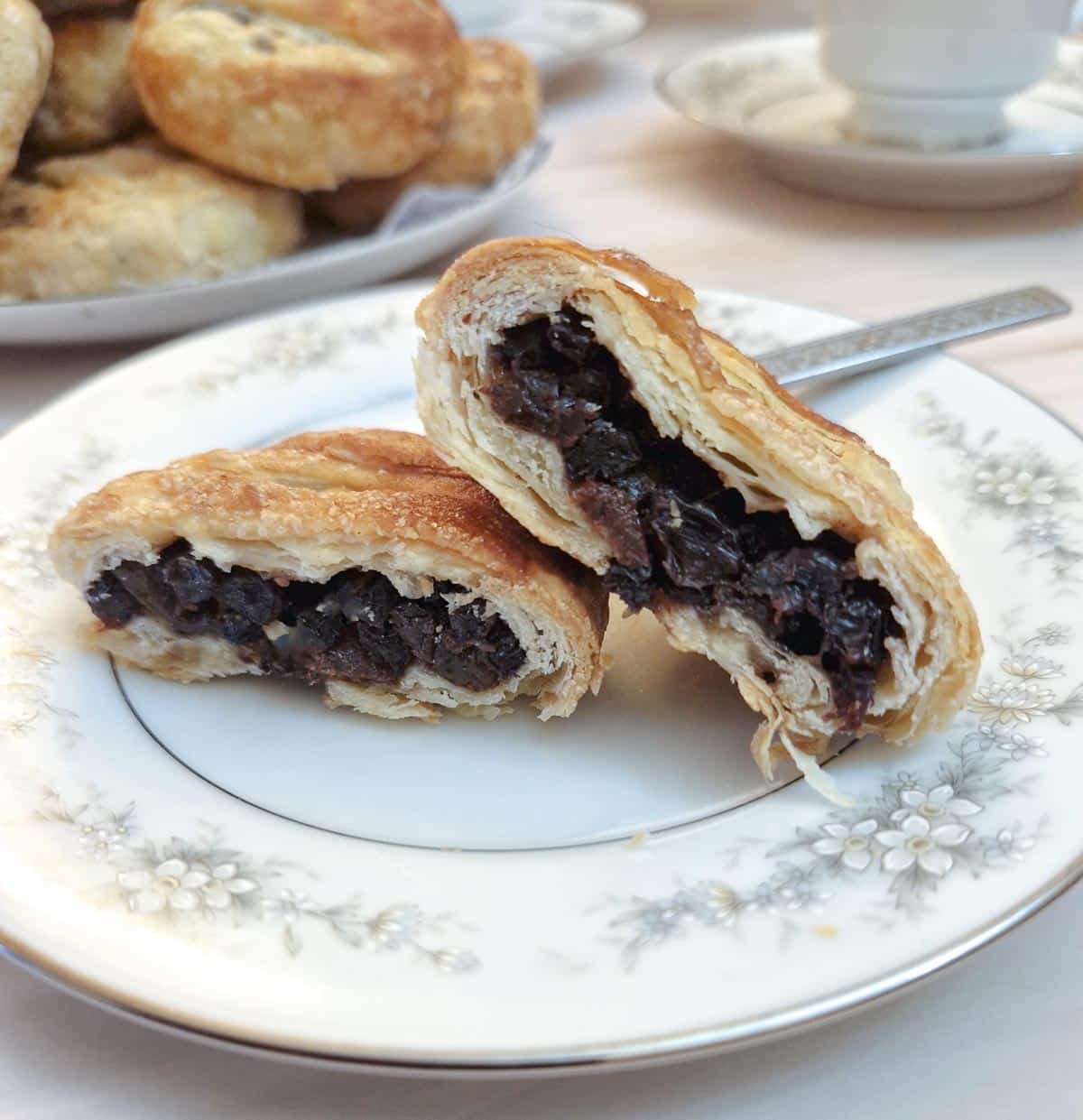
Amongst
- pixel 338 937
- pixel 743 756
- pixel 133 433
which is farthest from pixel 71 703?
pixel 743 756

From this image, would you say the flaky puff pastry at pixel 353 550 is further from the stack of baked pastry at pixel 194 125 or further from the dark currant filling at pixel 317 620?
the stack of baked pastry at pixel 194 125

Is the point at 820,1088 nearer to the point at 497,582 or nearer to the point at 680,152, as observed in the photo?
the point at 497,582

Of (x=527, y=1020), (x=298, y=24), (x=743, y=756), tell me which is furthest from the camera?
(x=298, y=24)

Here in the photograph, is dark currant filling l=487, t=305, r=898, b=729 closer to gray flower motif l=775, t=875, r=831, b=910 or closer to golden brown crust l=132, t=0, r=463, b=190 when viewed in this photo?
gray flower motif l=775, t=875, r=831, b=910

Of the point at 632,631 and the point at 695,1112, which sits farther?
the point at 632,631

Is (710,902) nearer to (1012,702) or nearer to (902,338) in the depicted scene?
(1012,702)

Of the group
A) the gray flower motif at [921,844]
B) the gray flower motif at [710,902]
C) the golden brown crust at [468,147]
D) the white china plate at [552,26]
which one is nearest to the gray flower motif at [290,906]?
the gray flower motif at [710,902]

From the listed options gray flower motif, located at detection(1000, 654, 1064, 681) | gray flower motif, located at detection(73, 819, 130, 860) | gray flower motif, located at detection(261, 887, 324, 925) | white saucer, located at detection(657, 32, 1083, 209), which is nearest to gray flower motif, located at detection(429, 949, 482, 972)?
gray flower motif, located at detection(261, 887, 324, 925)
